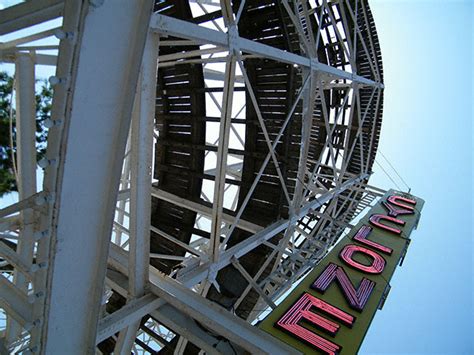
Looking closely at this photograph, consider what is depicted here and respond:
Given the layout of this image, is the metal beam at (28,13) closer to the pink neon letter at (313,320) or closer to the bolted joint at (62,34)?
the bolted joint at (62,34)

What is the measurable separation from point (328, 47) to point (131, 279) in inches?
491

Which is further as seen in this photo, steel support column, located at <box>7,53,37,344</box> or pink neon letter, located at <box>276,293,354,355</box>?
pink neon letter, located at <box>276,293,354,355</box>

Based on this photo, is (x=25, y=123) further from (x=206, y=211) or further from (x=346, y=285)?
(x=346, y=285)

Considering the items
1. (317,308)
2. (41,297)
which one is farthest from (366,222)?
(41,297)

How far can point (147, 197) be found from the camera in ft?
11.7

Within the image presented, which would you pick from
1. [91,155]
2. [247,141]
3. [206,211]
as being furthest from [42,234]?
[247,141]

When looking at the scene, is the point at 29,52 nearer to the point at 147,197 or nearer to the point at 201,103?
the point at 147,197

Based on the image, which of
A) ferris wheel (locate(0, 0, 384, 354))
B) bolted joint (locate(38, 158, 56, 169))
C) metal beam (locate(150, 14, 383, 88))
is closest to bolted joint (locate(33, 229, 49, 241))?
ferris wheel (locate(0, 0, 384, 354))

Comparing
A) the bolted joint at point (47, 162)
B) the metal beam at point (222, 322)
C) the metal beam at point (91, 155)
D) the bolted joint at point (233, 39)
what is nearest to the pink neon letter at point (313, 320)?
the metal beam at point (222, 322)

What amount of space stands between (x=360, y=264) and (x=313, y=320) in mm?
2770

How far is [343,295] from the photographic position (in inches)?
250

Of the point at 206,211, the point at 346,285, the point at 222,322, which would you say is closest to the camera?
the point at 222,322

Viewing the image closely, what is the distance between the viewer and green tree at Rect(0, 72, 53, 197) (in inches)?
173

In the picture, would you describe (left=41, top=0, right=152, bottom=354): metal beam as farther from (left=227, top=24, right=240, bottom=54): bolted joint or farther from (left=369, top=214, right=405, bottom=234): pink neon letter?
(left=369, top=214, right=405, bottom=234): pink neon letter
